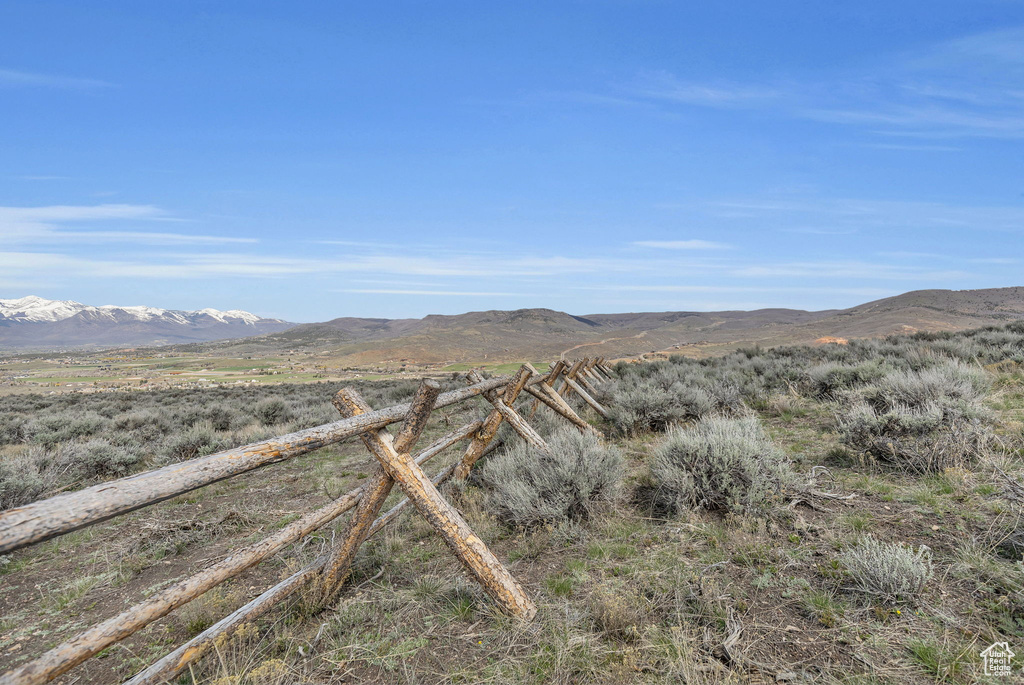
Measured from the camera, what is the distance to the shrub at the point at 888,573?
2754 mm

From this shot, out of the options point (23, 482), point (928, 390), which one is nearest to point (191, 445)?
point (23, 482)

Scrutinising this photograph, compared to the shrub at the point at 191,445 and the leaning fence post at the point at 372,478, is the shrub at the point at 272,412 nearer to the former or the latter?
the shrub at the point at 191,445

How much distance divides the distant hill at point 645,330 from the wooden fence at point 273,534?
111 feet

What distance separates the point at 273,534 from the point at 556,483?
250 cm

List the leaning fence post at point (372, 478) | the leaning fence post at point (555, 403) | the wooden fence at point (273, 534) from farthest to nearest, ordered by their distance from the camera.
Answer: the leaning fence post at point (555, 403) → the leaning fence post at point (372, 478) → the wooden fence at point (273, 534)

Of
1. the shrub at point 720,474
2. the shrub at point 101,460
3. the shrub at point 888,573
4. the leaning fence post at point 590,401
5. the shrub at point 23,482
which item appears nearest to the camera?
the shrub at point 888,573

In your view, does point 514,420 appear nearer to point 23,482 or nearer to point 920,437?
point 920,437

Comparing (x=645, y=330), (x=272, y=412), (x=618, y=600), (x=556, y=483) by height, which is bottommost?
(x=272, y=412)

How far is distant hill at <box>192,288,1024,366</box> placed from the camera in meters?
43.5

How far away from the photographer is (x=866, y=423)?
539 centimetres

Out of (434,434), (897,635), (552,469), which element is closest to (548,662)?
(897,635)

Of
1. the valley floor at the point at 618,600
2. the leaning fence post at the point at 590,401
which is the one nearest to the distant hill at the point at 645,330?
the leaning fence post at the point at 590,401

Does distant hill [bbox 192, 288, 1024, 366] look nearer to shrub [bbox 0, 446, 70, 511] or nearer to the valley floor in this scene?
the valley floor

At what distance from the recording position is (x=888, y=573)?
2.80m
